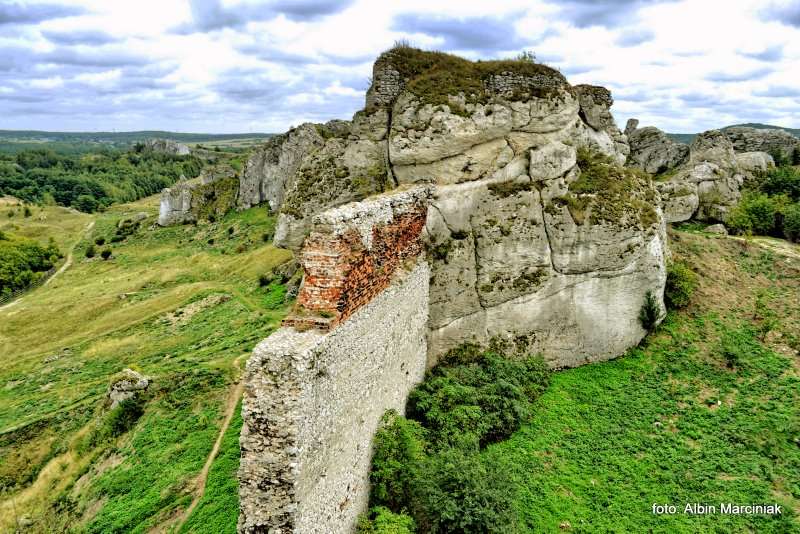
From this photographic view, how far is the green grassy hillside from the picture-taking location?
49.1ft

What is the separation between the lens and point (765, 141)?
47.5m

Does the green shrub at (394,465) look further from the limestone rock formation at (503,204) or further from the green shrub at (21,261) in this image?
the green shrub at (21,261)

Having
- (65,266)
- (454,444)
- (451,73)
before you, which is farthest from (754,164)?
(65,266)

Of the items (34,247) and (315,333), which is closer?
(315,333)

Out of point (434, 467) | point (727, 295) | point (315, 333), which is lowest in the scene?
point (434, 467)

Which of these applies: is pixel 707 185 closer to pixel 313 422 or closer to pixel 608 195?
pixel 608 195

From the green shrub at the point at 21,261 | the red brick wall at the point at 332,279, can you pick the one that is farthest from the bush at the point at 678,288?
the green shrub at the point at 21,261

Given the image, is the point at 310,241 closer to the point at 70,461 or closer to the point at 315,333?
the point at 315,333

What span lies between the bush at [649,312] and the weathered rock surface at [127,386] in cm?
2067

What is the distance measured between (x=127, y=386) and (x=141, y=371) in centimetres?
360

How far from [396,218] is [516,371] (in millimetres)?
8034

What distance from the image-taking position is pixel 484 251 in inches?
735

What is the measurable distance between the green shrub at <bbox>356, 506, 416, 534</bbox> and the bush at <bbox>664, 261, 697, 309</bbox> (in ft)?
49.9

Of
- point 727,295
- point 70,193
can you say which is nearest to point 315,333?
point 727,295
